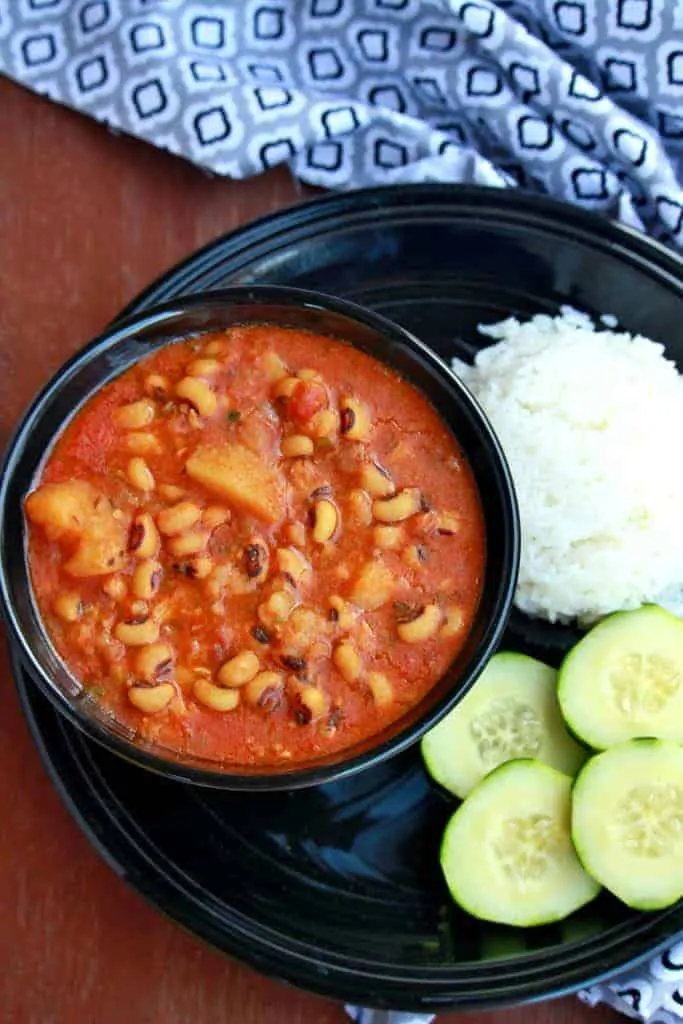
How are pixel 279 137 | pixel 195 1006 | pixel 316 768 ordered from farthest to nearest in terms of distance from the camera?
pixel 279 137 → pixel 195 1006 → pixel 316 768

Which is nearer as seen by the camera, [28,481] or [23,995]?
[28,481]

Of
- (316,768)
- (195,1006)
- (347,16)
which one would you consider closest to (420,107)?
(347,16)

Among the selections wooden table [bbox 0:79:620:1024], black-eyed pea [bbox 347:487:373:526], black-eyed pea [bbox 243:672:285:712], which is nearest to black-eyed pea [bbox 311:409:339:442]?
black-eyed pea [bbox 347:487:373:526]

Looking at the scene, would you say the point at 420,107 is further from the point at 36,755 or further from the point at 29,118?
the point at 36,755

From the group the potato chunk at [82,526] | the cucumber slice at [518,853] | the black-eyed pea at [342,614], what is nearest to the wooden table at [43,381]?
the cucumber slice at [518,853]

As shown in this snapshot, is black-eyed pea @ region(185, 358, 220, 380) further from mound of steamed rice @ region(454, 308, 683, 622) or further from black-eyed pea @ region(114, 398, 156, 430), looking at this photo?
mound of steamed rice @ region(454, 308, 683, 622)
